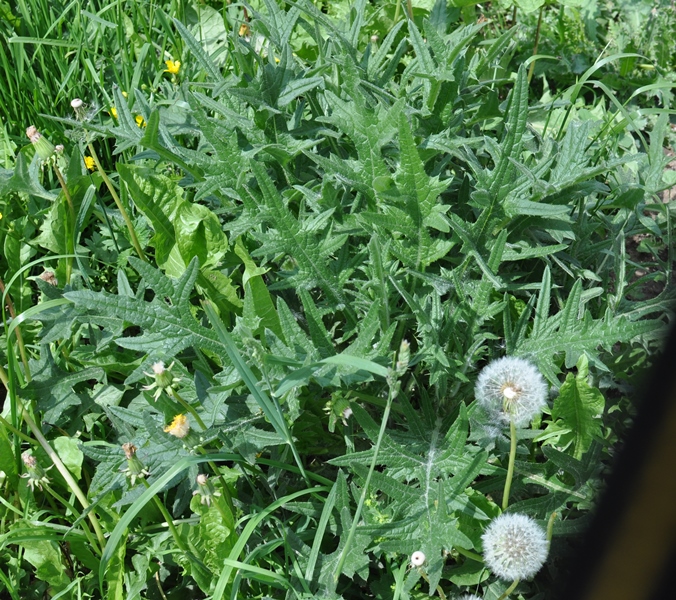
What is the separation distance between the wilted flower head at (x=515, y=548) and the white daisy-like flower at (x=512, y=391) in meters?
0.23

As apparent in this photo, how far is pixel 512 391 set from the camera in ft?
5.48

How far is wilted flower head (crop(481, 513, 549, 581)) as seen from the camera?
1.69 meters

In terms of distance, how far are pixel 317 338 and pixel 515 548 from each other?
726 mm

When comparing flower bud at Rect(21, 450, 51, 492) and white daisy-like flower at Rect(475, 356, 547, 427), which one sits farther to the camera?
flower bud at Rect(21, 450, 51, 492)

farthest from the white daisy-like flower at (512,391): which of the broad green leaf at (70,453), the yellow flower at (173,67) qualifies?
the yellow flower at (173,67)

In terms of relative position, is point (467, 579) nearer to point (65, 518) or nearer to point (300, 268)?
point (300, 268)

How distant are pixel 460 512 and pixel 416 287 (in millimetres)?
707

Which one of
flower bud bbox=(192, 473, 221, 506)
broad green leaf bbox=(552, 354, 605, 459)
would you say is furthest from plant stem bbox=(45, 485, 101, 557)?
broad green leaf bbox=(552, 354, 605, 459)

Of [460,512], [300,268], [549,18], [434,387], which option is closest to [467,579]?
[460,512]

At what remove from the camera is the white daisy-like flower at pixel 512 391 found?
1.70 meters

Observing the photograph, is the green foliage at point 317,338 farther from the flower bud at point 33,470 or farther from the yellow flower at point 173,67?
the yellow flower at point 173,67

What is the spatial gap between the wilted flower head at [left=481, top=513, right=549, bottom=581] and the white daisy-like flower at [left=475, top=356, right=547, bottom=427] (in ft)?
0.77

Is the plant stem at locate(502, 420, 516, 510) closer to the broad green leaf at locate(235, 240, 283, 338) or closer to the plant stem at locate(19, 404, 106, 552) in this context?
the broad green leaf at locate(235, 240, 283, 338)

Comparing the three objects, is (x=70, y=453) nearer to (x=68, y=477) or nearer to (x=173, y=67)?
(x=68, y=477)
